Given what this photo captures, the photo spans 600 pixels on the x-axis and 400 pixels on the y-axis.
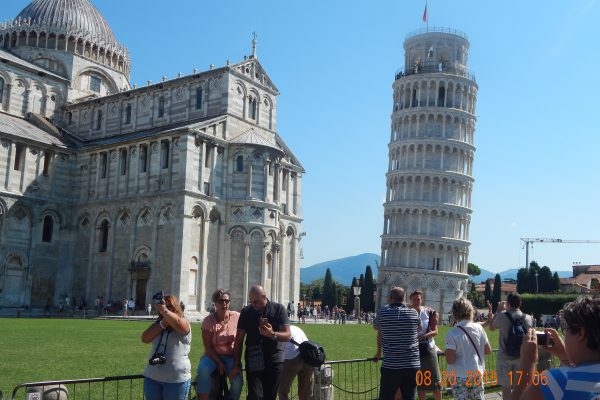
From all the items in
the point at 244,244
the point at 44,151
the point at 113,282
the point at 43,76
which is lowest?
the point at 113,282

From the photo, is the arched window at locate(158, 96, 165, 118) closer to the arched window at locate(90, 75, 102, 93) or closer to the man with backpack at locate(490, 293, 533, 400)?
the arched window at locate(90, 75, 102, 93)

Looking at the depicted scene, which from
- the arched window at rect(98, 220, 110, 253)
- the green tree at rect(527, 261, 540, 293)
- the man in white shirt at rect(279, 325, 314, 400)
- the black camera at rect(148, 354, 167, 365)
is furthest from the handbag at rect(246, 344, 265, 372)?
the green tree at rect(527, 261, 540, 293)

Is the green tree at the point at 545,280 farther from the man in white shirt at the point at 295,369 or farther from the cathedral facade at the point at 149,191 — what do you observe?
the man in white shirt at the point at 295,369

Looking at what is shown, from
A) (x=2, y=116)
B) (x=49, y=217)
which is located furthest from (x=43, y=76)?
(x=49, y=217)

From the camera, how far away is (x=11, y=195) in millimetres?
45812

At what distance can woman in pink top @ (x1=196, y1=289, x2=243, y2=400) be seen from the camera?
378 inches

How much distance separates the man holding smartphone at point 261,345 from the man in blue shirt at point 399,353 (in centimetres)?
148

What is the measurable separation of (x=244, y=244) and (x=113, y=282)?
31.0 feet

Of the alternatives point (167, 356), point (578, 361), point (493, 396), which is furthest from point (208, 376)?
point (493, 396)

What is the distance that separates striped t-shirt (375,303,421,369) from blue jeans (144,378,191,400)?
299 centimetres

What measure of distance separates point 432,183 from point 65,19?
4220 cm

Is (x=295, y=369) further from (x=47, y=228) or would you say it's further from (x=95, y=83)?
(x=95, y=83)

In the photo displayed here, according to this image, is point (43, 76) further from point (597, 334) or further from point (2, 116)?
point (597, 334)

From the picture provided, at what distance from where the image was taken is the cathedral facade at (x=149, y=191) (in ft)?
146
